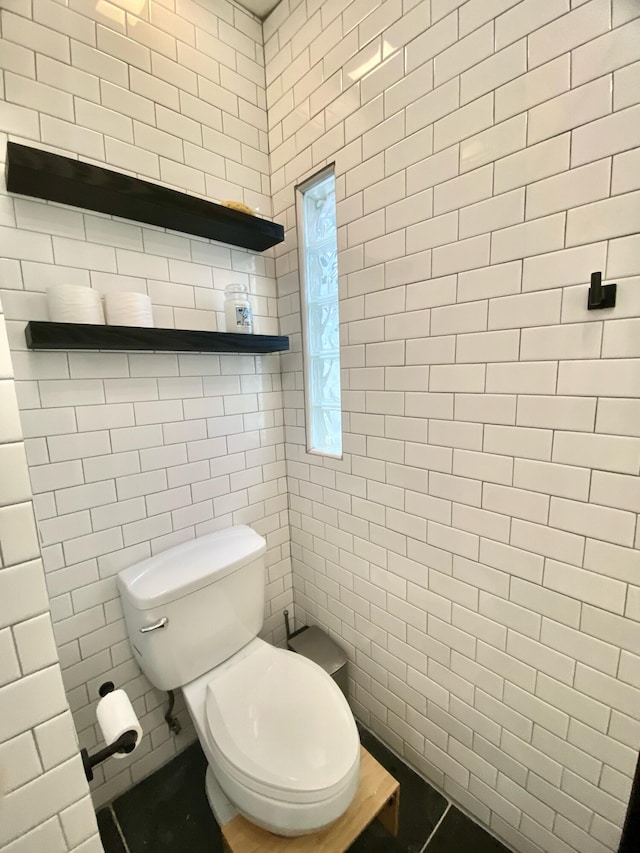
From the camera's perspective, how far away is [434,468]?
1.13 meters

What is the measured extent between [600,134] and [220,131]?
1.27m

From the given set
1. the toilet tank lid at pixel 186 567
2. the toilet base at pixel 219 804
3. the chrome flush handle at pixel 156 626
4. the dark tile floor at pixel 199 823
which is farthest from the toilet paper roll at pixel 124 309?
the dark tile floor at pixel 199 823

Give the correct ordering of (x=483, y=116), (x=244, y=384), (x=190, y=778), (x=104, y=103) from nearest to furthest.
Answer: (x=483, y=116) < (x=104, y=103) < (x=190, y=778) < (x=244, y=384)

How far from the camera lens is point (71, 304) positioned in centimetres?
102

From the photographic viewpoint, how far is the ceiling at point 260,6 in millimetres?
1386

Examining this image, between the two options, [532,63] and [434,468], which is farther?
[434,468]

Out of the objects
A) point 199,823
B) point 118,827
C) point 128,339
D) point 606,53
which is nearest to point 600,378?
point 606,53

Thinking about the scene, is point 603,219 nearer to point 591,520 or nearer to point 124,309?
point 591,520

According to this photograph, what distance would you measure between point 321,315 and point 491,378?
0.77 m

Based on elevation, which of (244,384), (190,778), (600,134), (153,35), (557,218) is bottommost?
(190,778)

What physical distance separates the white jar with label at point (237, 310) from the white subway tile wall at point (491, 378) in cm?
37

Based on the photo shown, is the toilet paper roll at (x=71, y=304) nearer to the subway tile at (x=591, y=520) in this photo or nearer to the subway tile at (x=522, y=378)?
the subway tile at (x=522, y=378)

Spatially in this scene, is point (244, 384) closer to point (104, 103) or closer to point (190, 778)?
point (104, 103)

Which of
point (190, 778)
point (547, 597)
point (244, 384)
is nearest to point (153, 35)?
point (244, 384)
